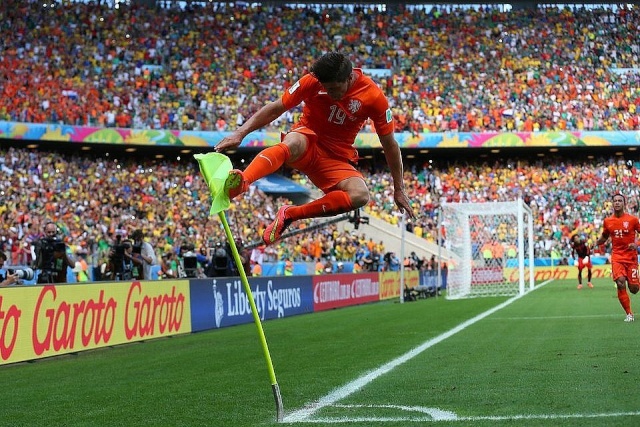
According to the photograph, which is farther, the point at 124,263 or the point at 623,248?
the point at 124,263

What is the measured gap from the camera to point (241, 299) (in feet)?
66.2

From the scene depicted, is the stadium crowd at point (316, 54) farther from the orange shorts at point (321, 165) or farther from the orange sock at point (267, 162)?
the orange sock at point (267, 162)

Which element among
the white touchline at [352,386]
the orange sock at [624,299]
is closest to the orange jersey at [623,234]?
the orange sock at [624,299]

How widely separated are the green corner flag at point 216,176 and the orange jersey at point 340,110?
1207mm

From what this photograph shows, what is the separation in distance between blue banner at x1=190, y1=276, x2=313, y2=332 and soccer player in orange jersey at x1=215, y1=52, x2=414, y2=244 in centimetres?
783

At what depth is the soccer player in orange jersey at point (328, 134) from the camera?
7.39 meters

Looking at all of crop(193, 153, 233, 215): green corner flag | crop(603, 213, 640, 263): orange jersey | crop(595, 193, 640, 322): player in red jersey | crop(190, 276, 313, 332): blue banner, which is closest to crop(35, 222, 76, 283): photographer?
crop(190, 276, 313, 332): blue banner

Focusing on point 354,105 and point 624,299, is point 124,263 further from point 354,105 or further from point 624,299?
point 354,105

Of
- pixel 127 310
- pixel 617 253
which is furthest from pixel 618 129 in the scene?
pixel 127 310

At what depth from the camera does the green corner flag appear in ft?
20.8

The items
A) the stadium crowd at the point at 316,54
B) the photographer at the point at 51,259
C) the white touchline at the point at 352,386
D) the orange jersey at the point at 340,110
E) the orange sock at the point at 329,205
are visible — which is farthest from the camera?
the stadium crowd at the point at 316,54

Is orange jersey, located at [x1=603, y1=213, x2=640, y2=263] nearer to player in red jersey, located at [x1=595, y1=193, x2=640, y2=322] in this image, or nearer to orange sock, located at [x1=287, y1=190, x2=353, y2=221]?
player in red jersey, located at [x1=595, y1=193, x2=640, y2=322]

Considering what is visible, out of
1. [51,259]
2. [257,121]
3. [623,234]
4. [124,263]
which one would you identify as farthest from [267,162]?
[124,263]

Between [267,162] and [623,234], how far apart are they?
32.1 ft
